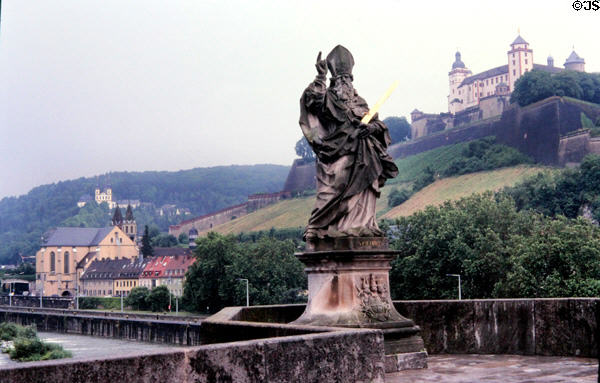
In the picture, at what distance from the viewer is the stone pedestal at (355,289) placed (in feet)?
28.1

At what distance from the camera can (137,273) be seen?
145 metres

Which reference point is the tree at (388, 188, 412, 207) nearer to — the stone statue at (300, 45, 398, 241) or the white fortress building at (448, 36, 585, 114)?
the white fortress building at (448, 36, 585, 114)

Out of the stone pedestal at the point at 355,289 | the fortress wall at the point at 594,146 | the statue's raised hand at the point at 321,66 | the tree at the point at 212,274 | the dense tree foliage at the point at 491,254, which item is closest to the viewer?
the stone pedestal at the point at 355,289

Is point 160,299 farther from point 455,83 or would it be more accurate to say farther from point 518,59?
point 455,83

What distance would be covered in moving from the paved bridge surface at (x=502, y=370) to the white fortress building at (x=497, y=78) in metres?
148

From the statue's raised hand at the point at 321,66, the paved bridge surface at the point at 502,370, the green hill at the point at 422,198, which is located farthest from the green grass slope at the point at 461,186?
the statue's raised hand at the point at 321,66

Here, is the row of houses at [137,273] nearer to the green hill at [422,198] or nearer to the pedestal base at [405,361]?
the green hill at [422,198]

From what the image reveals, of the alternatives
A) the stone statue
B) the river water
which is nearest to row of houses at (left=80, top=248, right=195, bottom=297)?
the river water

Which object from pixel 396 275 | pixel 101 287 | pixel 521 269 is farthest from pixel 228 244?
pixel 101 287

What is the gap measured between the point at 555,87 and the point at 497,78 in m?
56.4

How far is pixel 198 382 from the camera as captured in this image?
489 centimetres

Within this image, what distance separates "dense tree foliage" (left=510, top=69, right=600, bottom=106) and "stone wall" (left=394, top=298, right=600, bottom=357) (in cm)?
11448

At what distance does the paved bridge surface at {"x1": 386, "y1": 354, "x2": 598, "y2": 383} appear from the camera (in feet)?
25.2

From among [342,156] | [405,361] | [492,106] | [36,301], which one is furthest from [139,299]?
[405,361]
